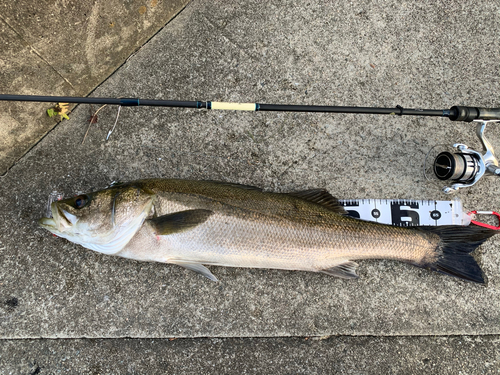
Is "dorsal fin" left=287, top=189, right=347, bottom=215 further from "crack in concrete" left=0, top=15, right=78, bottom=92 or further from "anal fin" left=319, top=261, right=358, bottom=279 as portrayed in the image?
"crack in concrete" left=0, top=15, right=78, bottom=92

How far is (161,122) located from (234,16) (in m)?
1.47

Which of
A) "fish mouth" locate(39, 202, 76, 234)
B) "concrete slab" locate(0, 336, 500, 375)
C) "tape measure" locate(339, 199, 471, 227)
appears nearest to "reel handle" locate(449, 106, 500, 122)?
"tape measure" locate(339, 199, 471, 227)

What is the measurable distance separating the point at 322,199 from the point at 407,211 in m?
1.02

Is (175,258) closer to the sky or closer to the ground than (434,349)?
closer to the sky

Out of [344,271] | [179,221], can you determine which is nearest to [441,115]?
[344,271]

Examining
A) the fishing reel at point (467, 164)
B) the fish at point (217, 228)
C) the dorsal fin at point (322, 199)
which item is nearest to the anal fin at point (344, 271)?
the fish at point (217, 228)

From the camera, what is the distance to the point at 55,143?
10.1ft

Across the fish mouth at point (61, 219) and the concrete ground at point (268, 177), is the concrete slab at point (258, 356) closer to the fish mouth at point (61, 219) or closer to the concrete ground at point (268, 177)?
the concrete ground at point (268, 177)

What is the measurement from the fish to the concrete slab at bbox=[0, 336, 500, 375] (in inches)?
32.6

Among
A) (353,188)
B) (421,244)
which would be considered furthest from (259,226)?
(421,244)

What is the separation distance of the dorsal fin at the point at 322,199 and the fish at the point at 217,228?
70 millimetres

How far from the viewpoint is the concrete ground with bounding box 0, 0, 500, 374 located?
111 inches

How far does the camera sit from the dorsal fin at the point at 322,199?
8.90 feet

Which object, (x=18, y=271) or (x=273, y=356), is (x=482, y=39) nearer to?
(x=273, y=356)
